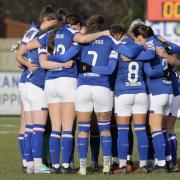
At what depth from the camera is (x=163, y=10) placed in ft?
97.4

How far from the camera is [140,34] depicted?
13.3m

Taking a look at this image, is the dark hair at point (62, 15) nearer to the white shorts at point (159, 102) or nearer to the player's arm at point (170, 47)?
the player's arm at point (170, 47)

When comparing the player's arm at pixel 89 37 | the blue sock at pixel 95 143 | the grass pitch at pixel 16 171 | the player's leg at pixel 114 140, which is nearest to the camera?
the grass pitch at pixel 16 171

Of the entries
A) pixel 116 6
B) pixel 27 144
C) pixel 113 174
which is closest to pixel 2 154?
pixel 27 144

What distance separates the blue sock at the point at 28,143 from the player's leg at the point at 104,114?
1.14 m

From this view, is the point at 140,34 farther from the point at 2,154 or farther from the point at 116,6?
the point at 116,6

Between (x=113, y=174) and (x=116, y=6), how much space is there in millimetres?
44940

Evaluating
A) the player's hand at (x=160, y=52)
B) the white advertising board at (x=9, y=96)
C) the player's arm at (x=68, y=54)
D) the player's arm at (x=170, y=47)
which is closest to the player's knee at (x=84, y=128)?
the player's arm at (x=68, y=54)

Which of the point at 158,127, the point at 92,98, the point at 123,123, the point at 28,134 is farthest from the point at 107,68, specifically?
the point at 28,134

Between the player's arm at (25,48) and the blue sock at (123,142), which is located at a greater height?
the player's arm at (25,48)

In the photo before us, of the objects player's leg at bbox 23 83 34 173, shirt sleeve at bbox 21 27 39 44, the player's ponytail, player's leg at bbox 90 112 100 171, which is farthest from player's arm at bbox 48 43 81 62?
player's leg at bbox 90 112 100 171

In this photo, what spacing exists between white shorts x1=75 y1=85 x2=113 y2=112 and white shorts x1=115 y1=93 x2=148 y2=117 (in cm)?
18

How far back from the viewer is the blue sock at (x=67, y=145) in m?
13.0

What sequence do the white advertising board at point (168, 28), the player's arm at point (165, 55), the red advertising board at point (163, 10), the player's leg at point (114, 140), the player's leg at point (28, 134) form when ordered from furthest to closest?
the white advertising board at point (168, 28), the red advertising board at point (163, 10), the player's leg at point (114, 140), the player's leg at point (28, 134), the player's arm at point (165, 55)
